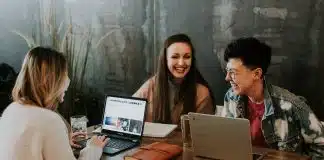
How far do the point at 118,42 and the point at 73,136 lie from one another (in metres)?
1.62

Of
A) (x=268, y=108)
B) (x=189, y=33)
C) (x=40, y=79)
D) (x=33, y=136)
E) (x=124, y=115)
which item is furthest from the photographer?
(x=189, y=33)

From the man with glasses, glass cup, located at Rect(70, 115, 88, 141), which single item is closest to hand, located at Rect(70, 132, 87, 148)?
glass cup, located at Rect(70, 115, 88, 141)

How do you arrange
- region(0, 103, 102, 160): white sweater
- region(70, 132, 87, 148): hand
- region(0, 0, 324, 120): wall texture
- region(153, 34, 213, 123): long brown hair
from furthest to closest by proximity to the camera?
region(153, 34, 213, 123): long brown hair, region(0, 0, 324, 120): wall texture, region(70, 132, 87, 148): hand, region(0, 103, 102, 160): white sweater

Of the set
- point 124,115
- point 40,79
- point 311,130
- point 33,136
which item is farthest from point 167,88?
point 33,136

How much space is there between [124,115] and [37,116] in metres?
0.79

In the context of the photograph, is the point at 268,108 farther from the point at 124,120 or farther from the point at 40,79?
the point at 40,79

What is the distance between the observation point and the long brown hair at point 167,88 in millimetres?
3008

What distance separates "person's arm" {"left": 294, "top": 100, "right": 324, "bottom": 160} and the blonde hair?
1.27 meters

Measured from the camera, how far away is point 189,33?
11.0 feet

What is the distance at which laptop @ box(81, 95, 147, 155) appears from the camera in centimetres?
237

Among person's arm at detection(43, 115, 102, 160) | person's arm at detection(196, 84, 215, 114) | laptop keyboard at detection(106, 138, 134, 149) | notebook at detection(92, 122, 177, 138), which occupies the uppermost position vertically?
person's arm at detection(43, 115, 102, 160)

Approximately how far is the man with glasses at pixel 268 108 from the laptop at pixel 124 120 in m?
0.58

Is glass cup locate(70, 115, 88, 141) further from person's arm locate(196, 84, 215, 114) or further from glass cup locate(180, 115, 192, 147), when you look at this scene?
person's arm locate(196, 84, 215, 114)

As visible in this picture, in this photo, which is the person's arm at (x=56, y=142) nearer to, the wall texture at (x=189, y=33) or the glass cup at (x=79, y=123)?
the glass cup at (x=79, y=123)
